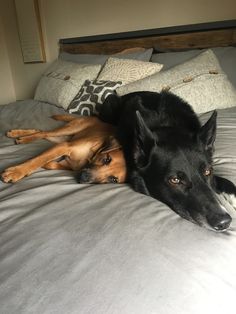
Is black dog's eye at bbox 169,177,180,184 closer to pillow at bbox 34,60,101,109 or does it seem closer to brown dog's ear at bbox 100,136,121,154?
brown dog's ear at bbox 100,136,121,154

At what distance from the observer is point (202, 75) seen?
2.03 m

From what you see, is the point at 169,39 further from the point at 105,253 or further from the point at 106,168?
the point at 105,253

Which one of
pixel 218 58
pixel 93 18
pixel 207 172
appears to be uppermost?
pixel 93 18

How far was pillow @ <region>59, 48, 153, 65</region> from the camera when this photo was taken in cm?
258

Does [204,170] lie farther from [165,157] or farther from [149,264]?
[149,264]

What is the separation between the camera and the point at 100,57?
2.86m

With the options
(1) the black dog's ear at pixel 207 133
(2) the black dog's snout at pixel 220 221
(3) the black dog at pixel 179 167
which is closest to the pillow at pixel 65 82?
(3) the black dog at pixel 179 167

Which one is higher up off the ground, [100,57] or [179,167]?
[100,57]

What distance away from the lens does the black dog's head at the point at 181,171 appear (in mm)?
997

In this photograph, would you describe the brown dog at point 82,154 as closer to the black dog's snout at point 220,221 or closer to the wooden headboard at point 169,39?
the black dog's snout at point 220,221

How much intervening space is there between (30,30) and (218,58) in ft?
8.19

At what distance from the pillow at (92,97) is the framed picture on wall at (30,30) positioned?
1706 millimetres

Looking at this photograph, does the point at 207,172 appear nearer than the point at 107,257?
No

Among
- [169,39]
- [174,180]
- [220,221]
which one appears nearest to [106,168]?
[174,180]
